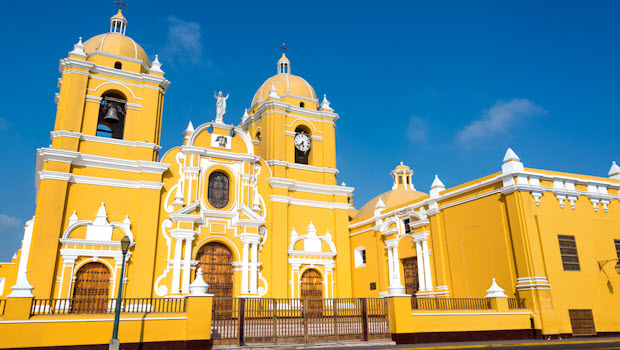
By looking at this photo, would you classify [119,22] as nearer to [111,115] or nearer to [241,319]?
[111,115]

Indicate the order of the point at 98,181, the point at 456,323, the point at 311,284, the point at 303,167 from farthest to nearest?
the point at 303,167 → the point at 311,284 → the point at 98,181 → the point at 456,323

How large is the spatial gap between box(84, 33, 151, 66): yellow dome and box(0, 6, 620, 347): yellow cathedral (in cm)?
6

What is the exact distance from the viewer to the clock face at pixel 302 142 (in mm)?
23562

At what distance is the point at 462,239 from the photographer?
17391mm

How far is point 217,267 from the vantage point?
19359 mm

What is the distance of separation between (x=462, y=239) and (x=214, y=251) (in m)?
10.2

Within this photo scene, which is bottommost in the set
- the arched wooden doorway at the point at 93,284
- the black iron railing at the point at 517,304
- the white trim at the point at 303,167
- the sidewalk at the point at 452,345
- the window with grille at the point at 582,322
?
the sidewalk at the point at 452,345

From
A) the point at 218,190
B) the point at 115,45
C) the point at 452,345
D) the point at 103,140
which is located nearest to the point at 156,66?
the point at 115,45

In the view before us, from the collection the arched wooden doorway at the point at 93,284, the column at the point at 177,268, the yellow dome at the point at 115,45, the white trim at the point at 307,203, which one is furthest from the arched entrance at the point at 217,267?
the yellow dome at the point at 115,45

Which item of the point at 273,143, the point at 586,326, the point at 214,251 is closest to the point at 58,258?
the point at 214,251

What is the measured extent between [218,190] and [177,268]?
4101 mm

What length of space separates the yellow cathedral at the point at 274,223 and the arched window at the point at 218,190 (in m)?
0.06

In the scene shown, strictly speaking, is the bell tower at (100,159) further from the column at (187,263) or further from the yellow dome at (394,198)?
the yellow dome at (394,198)

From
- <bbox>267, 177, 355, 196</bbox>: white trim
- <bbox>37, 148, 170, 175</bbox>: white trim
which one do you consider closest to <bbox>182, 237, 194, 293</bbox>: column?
<bbox>37, 148, 170, 175</bbox>: white trim
